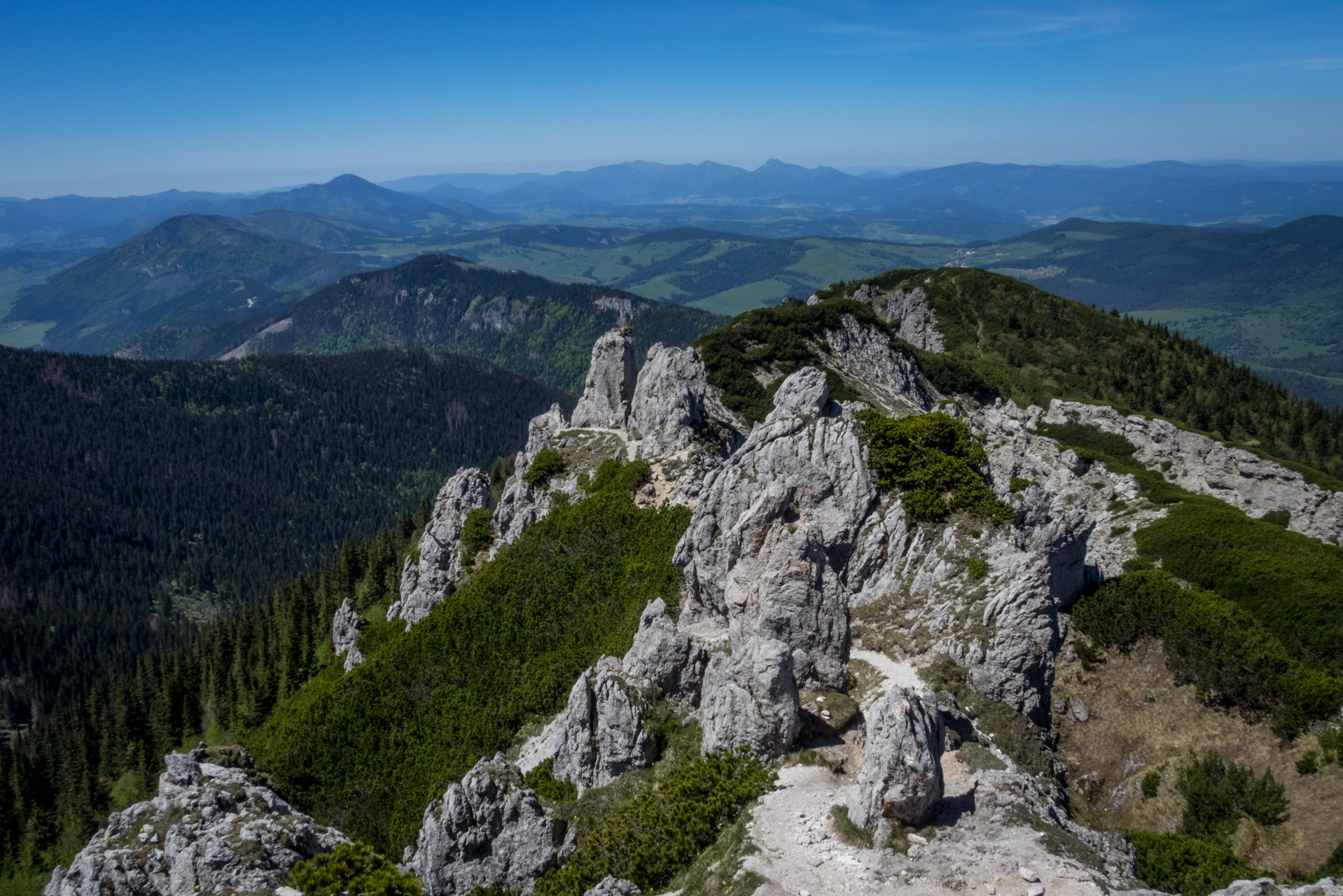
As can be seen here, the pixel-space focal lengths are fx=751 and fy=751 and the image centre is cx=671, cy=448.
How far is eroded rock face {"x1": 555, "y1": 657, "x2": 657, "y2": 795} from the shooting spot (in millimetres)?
29703

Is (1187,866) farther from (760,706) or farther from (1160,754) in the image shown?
(760,706)

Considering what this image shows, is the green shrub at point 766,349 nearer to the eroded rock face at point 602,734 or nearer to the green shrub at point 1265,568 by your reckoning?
the green shrub at point 1265,568

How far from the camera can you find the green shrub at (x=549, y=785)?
30.8 m

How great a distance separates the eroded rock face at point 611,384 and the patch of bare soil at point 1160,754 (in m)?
45.1

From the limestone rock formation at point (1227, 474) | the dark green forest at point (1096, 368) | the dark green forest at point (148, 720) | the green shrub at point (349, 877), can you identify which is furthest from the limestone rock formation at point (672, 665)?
the dark green forest at point (1096, 368)

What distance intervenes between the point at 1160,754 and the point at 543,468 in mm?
45643

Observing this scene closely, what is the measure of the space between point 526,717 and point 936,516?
1021 inches

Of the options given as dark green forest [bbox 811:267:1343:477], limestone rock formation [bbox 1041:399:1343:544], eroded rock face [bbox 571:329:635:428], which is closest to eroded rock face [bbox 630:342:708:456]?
eroded rock face [bbox 571:329:635:428]

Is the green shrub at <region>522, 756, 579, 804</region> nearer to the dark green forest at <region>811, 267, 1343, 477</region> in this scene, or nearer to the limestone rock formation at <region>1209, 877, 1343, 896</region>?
the limestone rock formation at <region>1209, 877, 1343, 896</region>

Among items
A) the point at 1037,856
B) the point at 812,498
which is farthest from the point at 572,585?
the point at 1037,856

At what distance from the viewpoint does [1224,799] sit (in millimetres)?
30734

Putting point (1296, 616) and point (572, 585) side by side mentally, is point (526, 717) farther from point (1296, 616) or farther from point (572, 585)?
point (1296, 616)

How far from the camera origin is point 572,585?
5125 cm

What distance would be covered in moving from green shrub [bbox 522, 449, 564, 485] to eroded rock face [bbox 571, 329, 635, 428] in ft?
29.7
